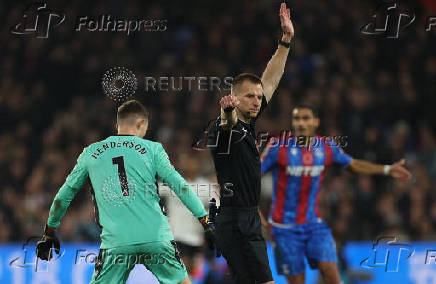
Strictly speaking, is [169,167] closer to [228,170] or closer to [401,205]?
[228,170]

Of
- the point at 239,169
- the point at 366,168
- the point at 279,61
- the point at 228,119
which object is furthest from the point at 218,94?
the point at 228,119

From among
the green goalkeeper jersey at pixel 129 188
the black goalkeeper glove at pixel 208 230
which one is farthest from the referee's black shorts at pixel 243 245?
the green goalkeeper jersey at pixel 129 188

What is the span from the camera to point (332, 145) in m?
8.06

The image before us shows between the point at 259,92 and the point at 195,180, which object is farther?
the point at 195,180

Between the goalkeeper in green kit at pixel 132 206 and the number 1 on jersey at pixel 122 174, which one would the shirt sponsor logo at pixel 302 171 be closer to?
the goalkeeper in green kit at pixel 132 206

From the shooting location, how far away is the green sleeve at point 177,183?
5.61 metres

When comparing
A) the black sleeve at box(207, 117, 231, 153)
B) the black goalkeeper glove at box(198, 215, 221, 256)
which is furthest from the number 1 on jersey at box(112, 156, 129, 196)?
the black sleeve at box(207, 117, 231, 153)

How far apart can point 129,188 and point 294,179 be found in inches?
102

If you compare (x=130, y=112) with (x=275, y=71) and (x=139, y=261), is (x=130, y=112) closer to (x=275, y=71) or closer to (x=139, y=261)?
(x=139, y=261)

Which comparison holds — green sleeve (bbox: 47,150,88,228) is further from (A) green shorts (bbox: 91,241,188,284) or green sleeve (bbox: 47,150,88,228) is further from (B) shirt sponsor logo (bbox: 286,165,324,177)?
(B) shirt sponsor logo (bbox: 286,165,324,177)

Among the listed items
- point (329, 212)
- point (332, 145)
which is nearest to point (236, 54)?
point (329, 212)

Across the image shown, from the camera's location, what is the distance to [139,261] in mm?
5695

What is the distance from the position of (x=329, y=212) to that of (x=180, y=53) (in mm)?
4934

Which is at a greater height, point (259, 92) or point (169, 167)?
point (259, 92)
